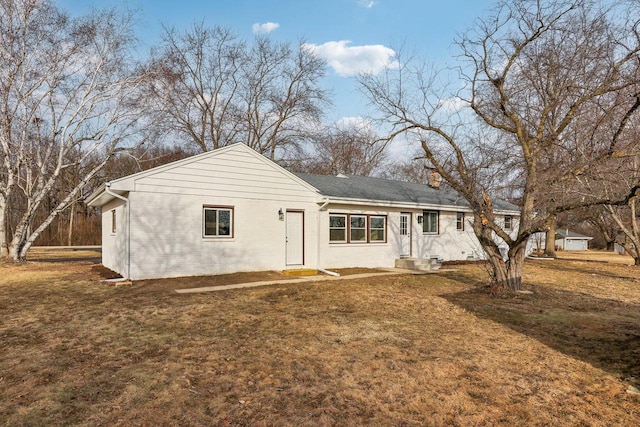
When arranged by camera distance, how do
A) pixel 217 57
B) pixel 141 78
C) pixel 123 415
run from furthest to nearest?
pixel 217 57 < pixel 141 78 < pixel 123 415

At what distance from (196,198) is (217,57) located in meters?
20.6

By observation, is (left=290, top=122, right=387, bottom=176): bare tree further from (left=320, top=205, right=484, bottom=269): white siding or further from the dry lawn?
the dry lawn

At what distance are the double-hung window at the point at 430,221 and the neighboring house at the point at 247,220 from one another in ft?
0.14

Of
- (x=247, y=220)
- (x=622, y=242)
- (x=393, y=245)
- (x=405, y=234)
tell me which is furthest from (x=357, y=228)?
(x=622, y=242)

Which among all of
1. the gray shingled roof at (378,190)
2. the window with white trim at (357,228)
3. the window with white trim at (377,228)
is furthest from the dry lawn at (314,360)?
the gray shingled roof at (378,190)

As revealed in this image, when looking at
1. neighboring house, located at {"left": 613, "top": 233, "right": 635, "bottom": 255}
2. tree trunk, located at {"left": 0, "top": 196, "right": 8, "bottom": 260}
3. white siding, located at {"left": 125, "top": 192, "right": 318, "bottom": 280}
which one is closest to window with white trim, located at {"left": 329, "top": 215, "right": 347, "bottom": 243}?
white siding, located at {"left": 125, "top": 192, "right": 318, "bottom": 280}

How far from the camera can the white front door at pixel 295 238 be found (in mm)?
12984

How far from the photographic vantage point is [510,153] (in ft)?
34.4

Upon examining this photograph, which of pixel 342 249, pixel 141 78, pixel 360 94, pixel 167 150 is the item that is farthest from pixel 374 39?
pixel 167 150

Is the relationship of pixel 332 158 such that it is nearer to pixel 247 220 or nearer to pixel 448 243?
pixel 448 243

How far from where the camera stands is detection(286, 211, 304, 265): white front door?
42.6 feet

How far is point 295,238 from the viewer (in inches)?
516

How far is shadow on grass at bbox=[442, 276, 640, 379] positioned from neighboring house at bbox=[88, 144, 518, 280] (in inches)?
213

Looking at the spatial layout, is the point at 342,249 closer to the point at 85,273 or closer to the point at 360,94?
the point at 360,94
